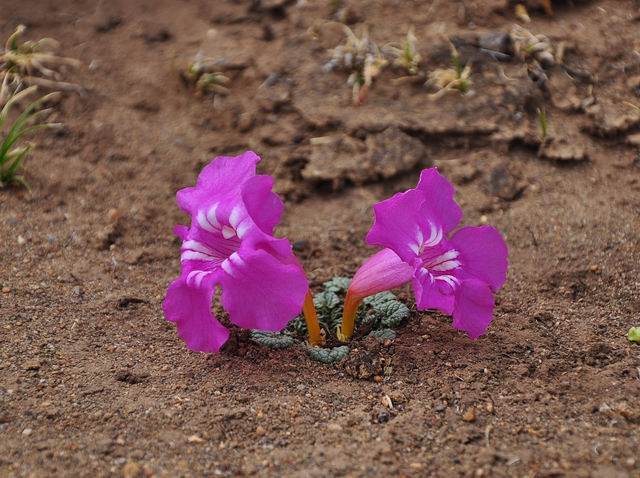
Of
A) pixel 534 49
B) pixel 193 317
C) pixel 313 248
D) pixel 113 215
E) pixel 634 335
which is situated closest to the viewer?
pixel 193 317

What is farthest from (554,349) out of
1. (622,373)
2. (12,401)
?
(12,401)

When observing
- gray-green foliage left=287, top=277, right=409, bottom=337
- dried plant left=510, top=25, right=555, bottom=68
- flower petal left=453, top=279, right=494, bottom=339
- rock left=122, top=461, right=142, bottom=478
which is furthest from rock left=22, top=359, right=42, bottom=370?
dried plant left=510, top=25, right=555, bottom=68

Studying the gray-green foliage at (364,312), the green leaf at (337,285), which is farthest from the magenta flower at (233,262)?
the green leaf at (337,285)

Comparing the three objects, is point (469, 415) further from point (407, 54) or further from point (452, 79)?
point (407, 54)

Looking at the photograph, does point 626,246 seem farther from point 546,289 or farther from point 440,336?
point 440,336

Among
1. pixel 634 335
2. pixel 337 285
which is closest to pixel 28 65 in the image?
pixel 337 285

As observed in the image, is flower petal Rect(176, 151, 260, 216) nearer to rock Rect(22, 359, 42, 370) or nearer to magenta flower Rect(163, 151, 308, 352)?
magenta flower Rect(163, 151, 308, 352)

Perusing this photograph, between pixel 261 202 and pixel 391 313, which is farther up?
pixel 261 202

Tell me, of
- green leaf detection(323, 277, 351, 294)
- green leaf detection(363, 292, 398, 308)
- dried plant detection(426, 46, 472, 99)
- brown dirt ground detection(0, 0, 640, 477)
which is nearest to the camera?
brown dirt ground detection(0, 0, 640, 477)
